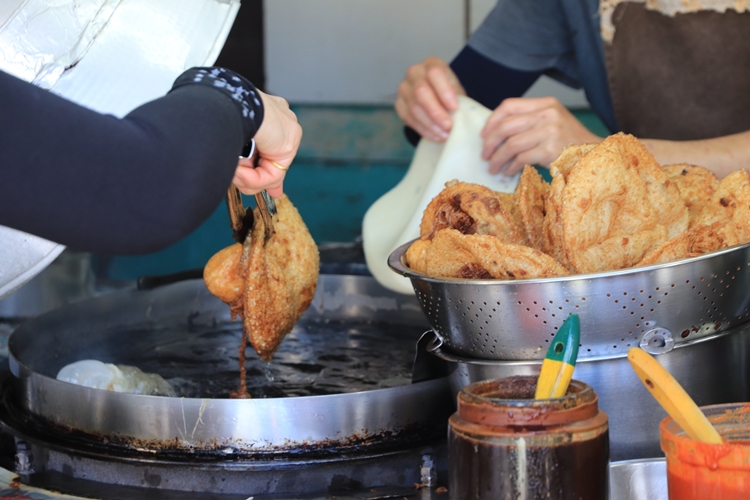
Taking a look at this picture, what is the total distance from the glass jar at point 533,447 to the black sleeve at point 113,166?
1.18 feet

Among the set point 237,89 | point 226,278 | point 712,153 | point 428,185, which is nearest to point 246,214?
point 226,278

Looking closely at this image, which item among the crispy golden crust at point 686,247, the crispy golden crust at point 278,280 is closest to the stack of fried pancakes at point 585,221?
the crispy golden crust at point 686,247

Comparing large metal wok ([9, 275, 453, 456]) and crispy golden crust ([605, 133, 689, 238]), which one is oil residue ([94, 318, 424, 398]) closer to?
large metal wok ([9, 275, 453, 456])

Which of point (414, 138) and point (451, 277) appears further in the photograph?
point (414, 138)

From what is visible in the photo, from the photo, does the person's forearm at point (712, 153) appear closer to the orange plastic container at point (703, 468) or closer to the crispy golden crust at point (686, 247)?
the crispy golden crust at point (686, 247)

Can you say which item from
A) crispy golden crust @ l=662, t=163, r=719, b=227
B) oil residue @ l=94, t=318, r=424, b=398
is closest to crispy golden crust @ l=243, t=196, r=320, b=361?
oil residue @ l=94, t=318, r=424, b=398

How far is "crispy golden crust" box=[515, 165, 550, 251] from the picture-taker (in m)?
1.20

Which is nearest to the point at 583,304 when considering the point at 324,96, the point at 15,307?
the point at 15,307

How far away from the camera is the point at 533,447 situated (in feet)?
2.52

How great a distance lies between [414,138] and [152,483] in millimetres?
1439

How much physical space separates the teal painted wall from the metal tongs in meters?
2.83

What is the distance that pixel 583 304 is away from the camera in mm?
995

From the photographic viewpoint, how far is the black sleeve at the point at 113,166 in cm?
67

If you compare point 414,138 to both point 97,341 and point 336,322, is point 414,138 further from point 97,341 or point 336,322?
point 97,341
